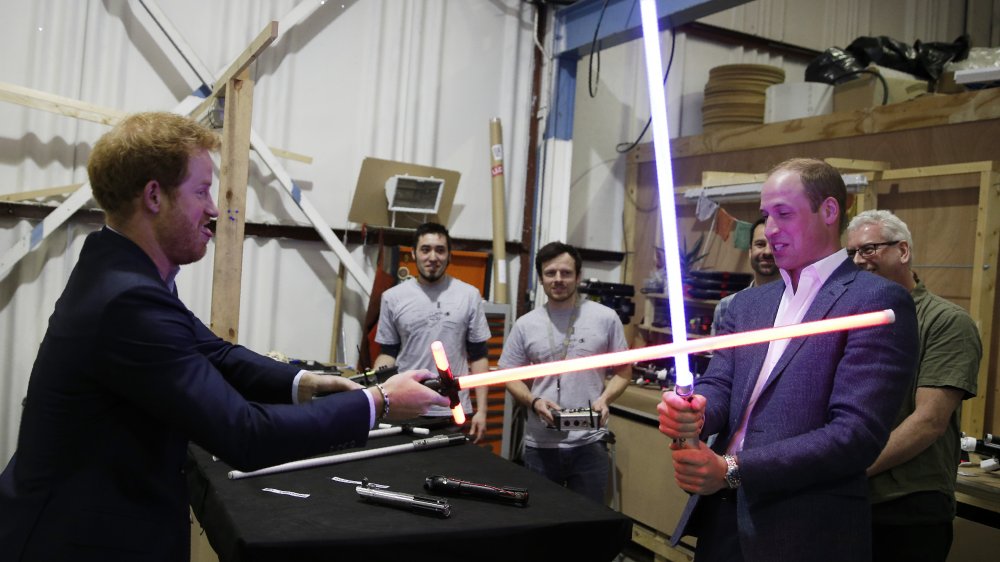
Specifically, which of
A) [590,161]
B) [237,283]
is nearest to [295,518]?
[237,283]

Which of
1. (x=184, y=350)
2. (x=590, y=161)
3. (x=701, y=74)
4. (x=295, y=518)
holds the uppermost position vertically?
(x=701, y=74)

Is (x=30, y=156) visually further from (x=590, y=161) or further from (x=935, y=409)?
(x=935, y=409)

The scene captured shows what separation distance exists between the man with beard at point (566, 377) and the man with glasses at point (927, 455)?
1.47 meters

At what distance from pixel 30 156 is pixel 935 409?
469cm

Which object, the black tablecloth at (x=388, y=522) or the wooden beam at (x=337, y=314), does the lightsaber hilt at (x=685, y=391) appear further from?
the wooden beam at (x=337, y=314)

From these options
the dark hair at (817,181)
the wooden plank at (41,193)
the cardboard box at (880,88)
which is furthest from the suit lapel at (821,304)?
the wooden plank at (41,193)

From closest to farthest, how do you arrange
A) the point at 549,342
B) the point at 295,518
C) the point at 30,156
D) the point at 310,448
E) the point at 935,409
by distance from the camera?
1. the point at 310,448
2. the point at 295,518
3. the point at 935,409
4. the point at 549,342
5. the point at 30,156

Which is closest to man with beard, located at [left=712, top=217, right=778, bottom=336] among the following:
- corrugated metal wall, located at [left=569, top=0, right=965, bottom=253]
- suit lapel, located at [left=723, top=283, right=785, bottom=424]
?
suit lapel, located at [left=723, top=283, right=785, bottom=424]

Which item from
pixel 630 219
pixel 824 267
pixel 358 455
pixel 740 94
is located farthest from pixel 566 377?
pixel 740 94

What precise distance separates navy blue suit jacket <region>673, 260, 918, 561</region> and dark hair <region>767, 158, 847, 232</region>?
162 millimetres

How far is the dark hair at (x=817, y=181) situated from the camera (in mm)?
1770

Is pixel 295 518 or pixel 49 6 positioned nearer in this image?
pixel 295 518

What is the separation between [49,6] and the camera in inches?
173

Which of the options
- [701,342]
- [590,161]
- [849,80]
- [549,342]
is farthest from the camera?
[590,161]
